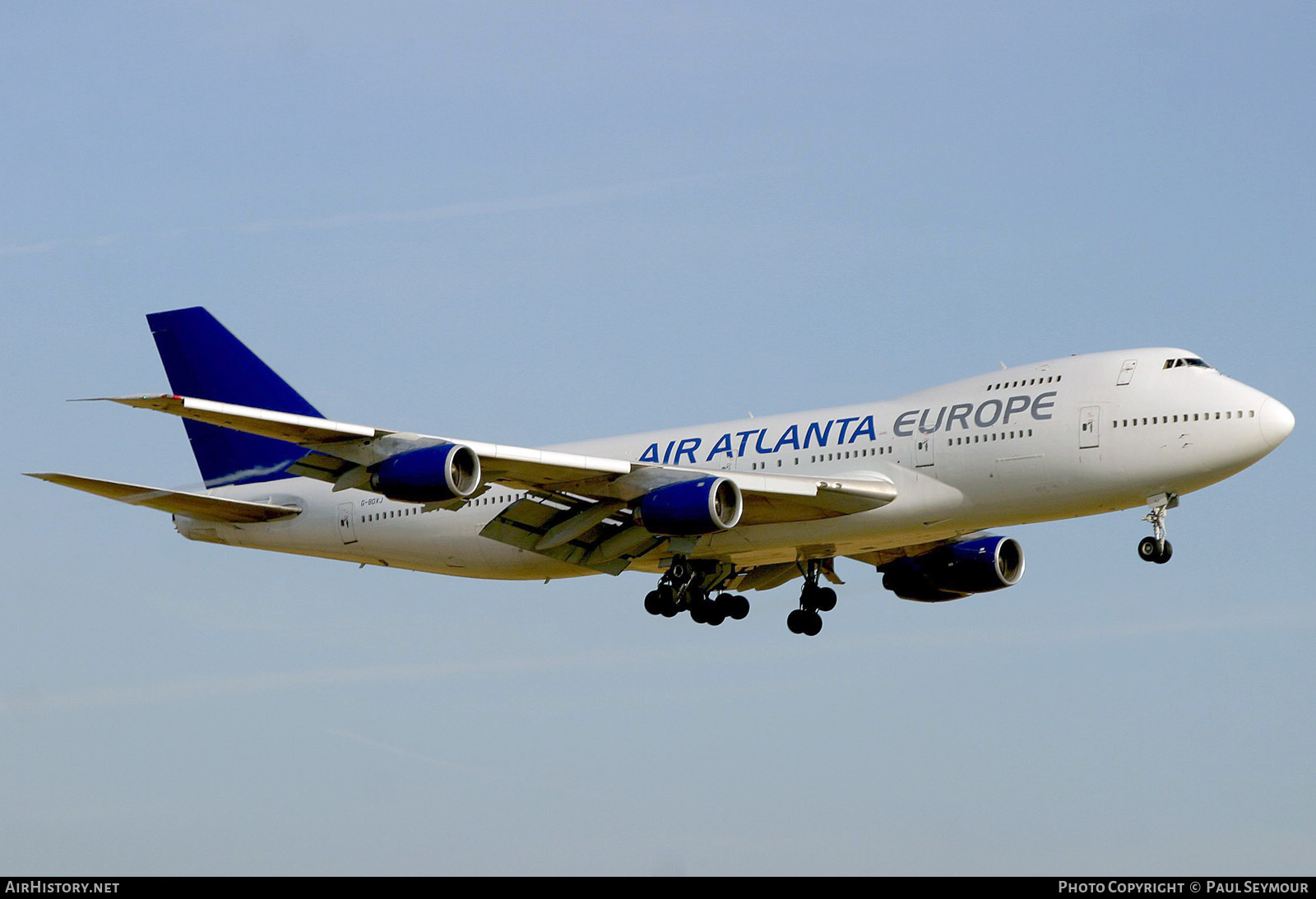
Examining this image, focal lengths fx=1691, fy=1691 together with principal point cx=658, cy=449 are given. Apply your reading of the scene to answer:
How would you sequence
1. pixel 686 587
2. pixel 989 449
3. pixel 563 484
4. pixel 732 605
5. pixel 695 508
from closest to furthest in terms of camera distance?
1. pixel 695 508
2. pixel 989 449
3. pixel 563 484
4. pixel 686 587
5. pixel 732 605

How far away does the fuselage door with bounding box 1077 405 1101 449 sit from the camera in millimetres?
35500

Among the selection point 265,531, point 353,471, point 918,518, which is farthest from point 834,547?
point 265,531

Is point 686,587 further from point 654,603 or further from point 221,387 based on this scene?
point 221,387

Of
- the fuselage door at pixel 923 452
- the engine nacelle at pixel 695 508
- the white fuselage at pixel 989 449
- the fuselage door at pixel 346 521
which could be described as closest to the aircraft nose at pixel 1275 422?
the white fuselage at pixel 989 449

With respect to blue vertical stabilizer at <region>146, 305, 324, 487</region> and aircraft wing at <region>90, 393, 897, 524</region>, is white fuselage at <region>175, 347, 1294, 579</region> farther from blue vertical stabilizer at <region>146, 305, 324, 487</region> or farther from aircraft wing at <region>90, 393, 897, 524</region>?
blue vertical stabilizer at <region>146, 305, 324, 487</region>

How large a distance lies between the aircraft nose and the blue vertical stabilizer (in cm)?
2388

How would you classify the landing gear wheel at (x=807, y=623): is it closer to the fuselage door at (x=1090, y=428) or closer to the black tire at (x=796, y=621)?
the black tire at (x=796, y=621)

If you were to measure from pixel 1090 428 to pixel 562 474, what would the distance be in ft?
37.0

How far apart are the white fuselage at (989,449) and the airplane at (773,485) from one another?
41mm

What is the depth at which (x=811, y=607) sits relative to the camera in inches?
1694

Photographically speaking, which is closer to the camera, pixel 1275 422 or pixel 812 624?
pixel 1275 422

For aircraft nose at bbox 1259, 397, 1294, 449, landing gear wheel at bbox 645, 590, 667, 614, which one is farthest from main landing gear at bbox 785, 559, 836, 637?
aircraft nose at bbox 1259, 397, 1294, 449

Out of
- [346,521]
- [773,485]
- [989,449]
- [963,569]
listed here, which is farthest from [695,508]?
[346,521]

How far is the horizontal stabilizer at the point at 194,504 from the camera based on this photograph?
37.6 meters
